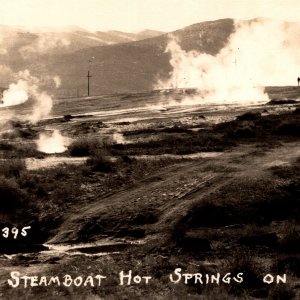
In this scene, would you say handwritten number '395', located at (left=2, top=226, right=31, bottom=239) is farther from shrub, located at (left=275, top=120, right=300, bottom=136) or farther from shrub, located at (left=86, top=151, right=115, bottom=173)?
shrub, located at (left=275, top=120, right=300, bottom=136)

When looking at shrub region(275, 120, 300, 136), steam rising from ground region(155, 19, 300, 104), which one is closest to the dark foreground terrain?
shrub region(275, 120, 300, 136)

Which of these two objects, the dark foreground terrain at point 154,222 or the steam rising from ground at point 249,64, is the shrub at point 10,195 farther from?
the steam rising from ground at point 249,64

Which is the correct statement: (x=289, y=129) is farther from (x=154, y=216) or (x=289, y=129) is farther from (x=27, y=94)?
(x=27, y=94)

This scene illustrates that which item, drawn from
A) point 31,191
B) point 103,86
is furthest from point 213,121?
point 103,86

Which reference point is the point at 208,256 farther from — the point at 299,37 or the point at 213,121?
the point at 299,37

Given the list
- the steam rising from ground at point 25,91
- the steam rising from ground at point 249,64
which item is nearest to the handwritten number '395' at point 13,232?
the steam rising from ground at point 25,91
